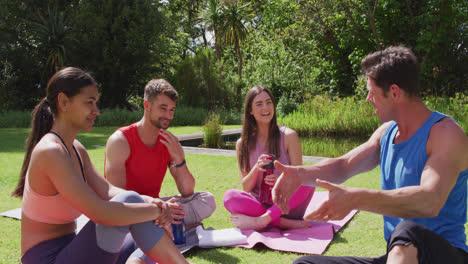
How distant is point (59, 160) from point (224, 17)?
2858 cm

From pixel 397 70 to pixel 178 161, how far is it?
2.36m

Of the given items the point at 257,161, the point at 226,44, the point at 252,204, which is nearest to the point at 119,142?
the point at 257,161

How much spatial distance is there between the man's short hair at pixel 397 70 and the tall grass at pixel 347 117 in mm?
9127

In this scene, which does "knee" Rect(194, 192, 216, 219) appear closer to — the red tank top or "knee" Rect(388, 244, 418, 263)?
the red tank top

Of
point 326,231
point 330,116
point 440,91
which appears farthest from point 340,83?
point 326,231

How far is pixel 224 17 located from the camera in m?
29.2

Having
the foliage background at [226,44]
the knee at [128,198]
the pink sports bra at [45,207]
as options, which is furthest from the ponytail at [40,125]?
the foliage background at [226,44]

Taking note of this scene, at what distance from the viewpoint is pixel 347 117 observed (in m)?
11.3

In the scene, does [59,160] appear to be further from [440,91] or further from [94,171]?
[440,91]

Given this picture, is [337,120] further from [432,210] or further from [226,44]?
[226,44]

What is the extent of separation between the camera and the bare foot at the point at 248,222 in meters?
4.00

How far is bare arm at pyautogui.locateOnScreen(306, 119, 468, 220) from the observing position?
1.73 m

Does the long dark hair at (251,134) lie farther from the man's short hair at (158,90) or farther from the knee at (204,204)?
the man's short hair at (158,90)

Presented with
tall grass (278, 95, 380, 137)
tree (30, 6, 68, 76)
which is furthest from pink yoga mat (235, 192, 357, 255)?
tree (30, 6, 68, 76)
